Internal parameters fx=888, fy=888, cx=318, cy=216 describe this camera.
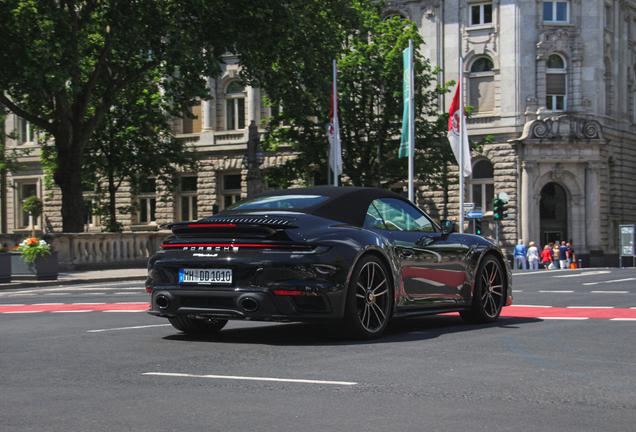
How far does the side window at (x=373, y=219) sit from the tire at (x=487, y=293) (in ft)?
5.16

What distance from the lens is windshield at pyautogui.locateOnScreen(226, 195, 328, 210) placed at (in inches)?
319

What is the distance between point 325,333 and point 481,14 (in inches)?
1542

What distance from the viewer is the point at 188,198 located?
5122 centimetres

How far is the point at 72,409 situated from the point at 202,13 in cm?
2705

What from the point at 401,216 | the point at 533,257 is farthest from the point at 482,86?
the point at 401,216

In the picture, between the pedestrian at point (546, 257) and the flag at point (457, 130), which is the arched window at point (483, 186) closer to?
the pedestrian at point (546, 257)

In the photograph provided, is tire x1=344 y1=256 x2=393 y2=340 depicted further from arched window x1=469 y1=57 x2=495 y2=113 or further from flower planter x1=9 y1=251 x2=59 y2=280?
arched window x1=469 y1=57 x2=495 y2=113

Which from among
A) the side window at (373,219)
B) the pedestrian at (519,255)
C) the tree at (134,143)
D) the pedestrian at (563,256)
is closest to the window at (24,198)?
the tree at (134,143)

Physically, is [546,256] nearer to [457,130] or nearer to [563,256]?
[563,256]

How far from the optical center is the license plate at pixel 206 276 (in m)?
7.38

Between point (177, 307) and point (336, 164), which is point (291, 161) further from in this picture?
point (177, 307)

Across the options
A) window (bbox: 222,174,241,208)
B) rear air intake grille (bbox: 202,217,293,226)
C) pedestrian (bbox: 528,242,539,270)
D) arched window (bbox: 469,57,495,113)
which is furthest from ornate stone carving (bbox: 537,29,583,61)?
rear air intake grille (bbox: 202,217,293,226)

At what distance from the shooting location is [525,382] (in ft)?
18.3

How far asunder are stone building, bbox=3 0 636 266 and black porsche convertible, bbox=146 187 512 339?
34.4 m
